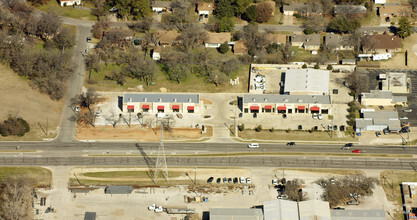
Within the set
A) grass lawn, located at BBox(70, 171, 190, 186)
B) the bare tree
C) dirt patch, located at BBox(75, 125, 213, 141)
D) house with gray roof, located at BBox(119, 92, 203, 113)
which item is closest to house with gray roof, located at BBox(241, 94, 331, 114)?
dirt patch, located at BBox(75, 125, 213, 141)

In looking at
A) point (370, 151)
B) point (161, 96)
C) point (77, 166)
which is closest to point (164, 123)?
point (161, 96)

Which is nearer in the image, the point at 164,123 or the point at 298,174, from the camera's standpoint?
the point at 298,174

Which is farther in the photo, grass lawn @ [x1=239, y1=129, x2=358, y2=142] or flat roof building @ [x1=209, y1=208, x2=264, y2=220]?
grass lawn @ [x1=239, y1=129, x2=358, y2=142]

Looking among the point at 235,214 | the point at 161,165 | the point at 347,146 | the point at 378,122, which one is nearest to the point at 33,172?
the point at 161,165

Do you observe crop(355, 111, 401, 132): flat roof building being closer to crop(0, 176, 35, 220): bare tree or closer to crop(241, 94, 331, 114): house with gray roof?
crop(241, 94, 331, 114): house with gray roof

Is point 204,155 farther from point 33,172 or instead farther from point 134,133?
point 33,172

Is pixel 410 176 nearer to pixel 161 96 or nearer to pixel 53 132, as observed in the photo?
pixel 161 96
